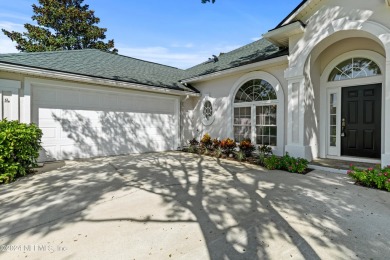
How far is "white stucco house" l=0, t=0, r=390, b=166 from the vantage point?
18.9 ft

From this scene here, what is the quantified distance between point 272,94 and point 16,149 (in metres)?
7.95

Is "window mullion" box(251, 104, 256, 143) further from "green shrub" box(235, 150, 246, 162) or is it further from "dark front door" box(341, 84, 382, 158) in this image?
"dark front door" box(341, 84, 382, 158)

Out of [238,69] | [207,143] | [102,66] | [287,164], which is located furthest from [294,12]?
[102,66]

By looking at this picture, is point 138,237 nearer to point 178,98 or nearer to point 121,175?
point 121,175

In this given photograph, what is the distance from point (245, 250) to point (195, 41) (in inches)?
482

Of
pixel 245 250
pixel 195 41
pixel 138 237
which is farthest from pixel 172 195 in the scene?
pixel 195 41

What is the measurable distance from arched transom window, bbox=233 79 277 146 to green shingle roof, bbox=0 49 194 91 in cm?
325

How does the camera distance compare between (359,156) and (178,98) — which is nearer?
(359,156)

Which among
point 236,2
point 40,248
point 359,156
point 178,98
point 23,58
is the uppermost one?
point 236,2

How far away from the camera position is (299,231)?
2.51m

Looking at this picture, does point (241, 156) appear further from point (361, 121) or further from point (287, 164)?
point (361, 121)

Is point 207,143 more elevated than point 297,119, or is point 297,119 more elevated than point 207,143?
point 297,119

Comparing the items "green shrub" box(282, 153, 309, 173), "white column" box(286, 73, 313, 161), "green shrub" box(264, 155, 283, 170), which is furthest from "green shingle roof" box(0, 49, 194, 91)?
"green shrub" box(282, 153, 309, 173)

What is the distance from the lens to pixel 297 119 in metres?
6.29
